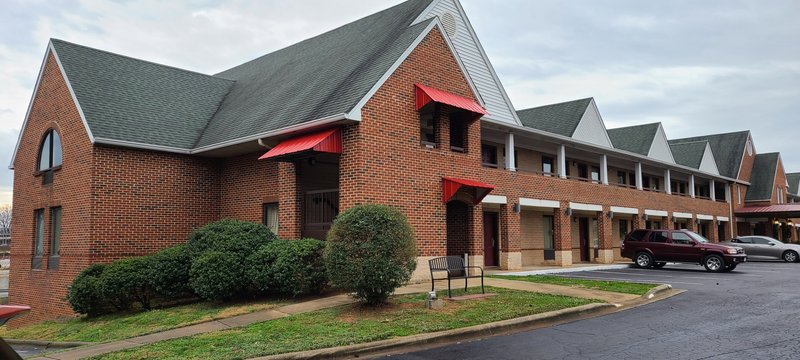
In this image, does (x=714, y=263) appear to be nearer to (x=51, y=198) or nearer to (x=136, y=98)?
(x=136, y=98)

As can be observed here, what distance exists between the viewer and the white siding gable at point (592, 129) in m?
29.4

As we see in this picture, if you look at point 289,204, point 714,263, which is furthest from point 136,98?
point 714,263

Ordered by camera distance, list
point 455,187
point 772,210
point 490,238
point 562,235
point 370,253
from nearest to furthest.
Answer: point 370,253 → point 455,187 → point 490,238 → point 562,235 → point 772,210

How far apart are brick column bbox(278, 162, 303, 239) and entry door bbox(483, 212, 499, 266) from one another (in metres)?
9.30

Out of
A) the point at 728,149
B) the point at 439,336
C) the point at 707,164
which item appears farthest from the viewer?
the point at 728,149

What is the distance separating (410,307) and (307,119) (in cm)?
647

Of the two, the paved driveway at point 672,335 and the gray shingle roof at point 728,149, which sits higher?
the gray shingle roof at point 728,149

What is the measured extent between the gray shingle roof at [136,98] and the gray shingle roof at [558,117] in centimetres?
1648

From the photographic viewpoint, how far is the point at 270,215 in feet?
61.3

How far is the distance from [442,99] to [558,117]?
16.4 meters

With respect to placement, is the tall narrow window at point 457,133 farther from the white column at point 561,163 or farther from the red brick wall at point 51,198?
the red brick wall at point 51,198

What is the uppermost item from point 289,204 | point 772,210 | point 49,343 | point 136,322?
point 772,210

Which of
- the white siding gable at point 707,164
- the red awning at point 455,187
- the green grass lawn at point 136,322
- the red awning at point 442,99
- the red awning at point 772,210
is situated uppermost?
the white siding gable at point 707,164

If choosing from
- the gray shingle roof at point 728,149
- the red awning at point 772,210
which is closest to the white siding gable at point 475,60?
the red awning at point 772,210
